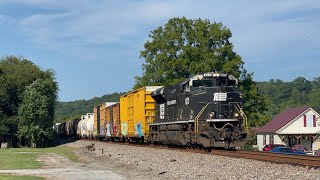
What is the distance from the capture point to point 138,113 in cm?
3638

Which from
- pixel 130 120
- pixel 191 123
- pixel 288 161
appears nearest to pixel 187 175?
pixel 288 161

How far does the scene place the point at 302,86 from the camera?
19400cm

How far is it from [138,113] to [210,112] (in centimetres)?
1295

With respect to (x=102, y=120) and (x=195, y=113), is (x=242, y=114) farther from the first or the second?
(x=102, y=120)

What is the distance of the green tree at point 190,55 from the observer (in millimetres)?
58688

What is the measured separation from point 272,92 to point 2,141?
509ft

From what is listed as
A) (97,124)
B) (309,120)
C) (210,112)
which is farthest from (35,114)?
(309,120)

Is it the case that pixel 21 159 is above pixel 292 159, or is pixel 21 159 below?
below

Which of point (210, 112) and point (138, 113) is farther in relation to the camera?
point (138, 113)

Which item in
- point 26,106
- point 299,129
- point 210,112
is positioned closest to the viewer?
point 210,112

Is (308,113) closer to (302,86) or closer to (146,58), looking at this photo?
(146,58)

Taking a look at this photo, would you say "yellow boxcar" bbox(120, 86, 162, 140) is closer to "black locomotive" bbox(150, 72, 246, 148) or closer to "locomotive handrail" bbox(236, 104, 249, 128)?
"black locomotive" bbox(150, 72, 246, 148)

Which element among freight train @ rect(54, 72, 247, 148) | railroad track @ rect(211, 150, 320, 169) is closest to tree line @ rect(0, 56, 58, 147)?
freight train @ rect(54, 72, 247, 148)

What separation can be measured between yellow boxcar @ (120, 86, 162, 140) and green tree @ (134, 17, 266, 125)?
745 inches
